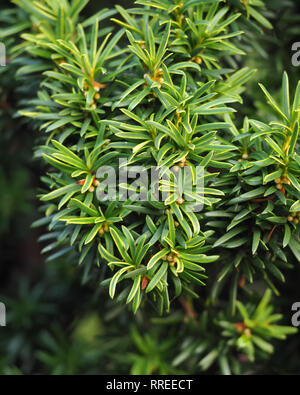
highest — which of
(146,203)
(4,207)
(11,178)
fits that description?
(11,178)

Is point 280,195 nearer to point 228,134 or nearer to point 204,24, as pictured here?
point 228,134

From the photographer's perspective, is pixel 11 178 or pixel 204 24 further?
pixel 11 178

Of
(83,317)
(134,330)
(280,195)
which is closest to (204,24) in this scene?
(280,195)

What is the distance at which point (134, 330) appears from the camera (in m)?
1.24

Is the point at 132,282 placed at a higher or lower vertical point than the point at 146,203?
lower

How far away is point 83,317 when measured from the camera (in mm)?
1497

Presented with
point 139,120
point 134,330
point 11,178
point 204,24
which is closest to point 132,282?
point 139,120

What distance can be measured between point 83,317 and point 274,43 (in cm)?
114

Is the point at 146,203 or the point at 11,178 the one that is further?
the point at 11,178

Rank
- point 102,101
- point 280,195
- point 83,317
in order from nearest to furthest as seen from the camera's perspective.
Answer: point 280,195
point 102,101
point 83,317

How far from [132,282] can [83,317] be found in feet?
2.35

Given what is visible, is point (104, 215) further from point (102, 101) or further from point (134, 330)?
point (134, 330)
